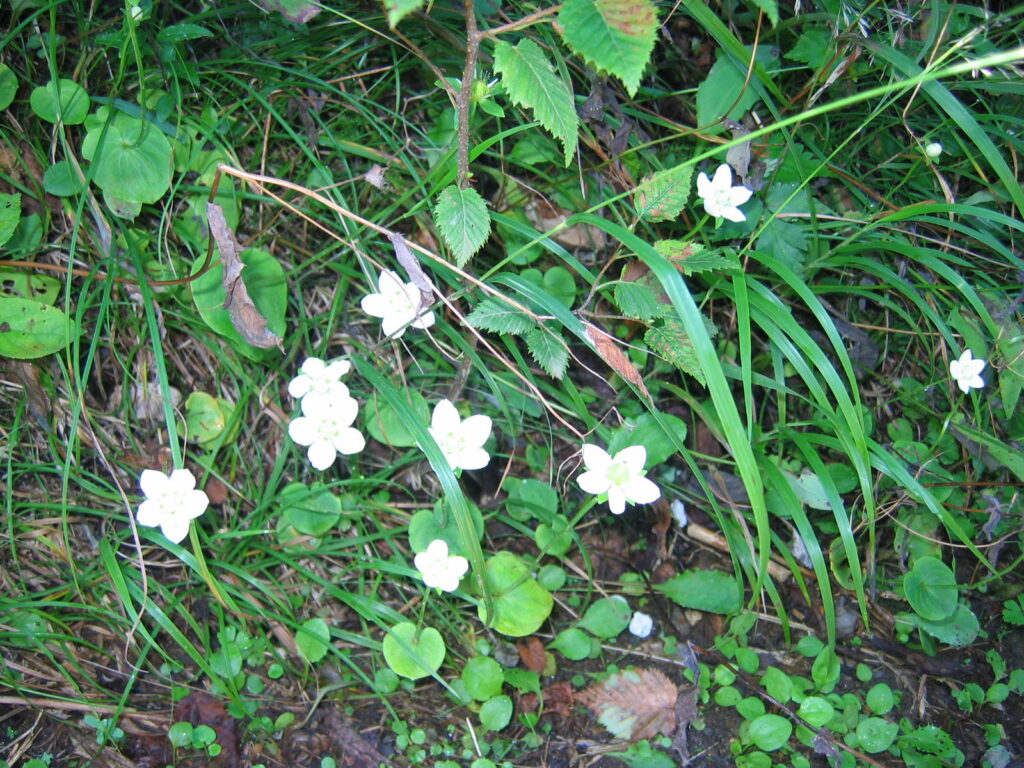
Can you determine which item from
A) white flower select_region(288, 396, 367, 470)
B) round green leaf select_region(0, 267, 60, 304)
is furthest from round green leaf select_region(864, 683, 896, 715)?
round green leaf select_region(0, 267, 60, 304)

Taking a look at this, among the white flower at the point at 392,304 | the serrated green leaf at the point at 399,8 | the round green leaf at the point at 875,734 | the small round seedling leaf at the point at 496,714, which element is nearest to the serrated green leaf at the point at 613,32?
the serrated green leaf at the point at 399,8

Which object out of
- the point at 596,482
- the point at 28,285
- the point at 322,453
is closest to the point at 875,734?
the point at 596,482

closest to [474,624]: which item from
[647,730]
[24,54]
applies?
[647,730]

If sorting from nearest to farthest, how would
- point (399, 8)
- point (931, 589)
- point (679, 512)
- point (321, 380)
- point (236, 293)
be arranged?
1. point (399, 8)
2. point (236, 293)
3. point (321, 380)
4. point (931, 589)
5. point (679, 512)

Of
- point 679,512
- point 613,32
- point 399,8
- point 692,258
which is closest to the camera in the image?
point 399,8

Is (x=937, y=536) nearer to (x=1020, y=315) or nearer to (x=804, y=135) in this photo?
(x=1020, y=315)

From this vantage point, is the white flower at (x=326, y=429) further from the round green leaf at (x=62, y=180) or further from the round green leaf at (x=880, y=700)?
the round green leaf at (x=880, y=700)

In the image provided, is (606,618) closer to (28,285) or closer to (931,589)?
(931,589)
